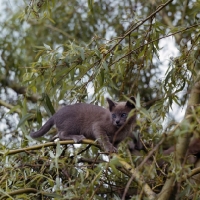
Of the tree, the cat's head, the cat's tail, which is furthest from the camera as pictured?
the cat's head

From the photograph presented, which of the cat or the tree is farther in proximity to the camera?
the cat

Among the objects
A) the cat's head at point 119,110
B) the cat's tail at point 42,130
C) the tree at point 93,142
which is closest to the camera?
the tree at point 93,142

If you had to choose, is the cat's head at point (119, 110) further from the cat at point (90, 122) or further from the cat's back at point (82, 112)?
the cat's back at point (82, 112)

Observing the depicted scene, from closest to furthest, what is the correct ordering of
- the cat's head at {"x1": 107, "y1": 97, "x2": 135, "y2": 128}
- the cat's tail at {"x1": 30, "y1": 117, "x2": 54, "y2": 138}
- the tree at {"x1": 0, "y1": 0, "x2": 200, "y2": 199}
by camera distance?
1. the tree at {"x1": 0, "y1": 0, "x2": 200, "y2": 199}
2. the cat's tail at {"x1": 30, "y1": 117, "x2": 54, "y2": 138}
3. the cat's head at {"x1": 107, "y1": 97, "x2": 135, "y2": 128}

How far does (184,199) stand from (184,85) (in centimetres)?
76

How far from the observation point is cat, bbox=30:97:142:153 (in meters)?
4.44

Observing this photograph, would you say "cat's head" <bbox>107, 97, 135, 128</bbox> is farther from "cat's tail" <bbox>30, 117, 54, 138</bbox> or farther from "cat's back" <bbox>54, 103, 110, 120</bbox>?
"cat's tail" <bbox>30, 117, 54, 138</bbox>

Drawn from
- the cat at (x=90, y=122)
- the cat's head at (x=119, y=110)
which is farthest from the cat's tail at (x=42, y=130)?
the cat's head at (x=119, y=110)

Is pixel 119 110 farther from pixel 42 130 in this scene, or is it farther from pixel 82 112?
pixel 42 130

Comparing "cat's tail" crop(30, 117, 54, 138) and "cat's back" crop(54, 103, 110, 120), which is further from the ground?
"cat's back" crop(54, 103, 110, 120)

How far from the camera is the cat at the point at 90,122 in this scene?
14.6 ft

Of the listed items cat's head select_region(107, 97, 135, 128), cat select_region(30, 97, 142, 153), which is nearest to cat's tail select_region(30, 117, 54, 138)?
cat select_region(30, 97, 142, 153)

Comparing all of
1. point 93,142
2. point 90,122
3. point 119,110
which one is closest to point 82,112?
point 90,122

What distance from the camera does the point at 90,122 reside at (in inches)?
181
